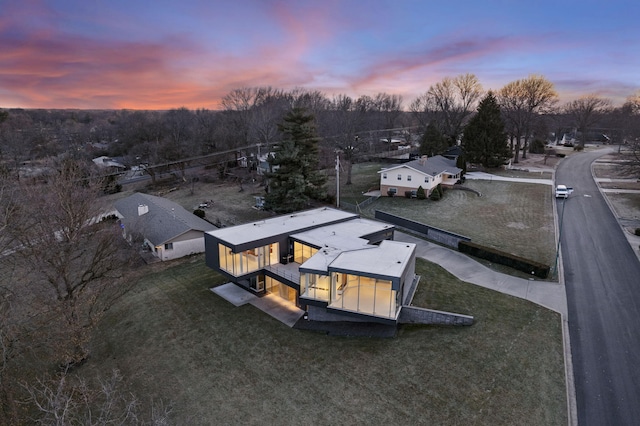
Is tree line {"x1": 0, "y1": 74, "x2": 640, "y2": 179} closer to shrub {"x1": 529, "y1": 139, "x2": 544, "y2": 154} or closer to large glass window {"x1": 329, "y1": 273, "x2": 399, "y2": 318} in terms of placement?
shrub {"x1": 529, "y1": 139, "x2": 544, "y2": 154}

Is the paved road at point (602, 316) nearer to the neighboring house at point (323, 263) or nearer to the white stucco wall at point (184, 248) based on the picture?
the neighboring house at point (323, 263)

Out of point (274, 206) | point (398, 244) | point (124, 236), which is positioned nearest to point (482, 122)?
point (274, 206)

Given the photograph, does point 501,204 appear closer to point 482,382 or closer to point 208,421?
point 482,382

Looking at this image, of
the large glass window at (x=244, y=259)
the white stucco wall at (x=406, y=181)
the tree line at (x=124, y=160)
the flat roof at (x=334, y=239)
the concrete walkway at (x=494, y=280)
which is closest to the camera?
the tree line at (x=124, y=160)

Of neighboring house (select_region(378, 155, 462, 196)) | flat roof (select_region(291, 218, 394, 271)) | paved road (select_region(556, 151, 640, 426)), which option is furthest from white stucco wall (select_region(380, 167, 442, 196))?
flat roof (select_region(291, 218, 394, 271))

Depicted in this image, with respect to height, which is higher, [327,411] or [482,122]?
[482,122]

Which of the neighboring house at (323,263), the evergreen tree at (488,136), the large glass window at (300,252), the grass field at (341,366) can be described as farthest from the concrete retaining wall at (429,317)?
the evergreen tree at (488,136)

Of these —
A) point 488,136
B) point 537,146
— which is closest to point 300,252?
point 488,136
